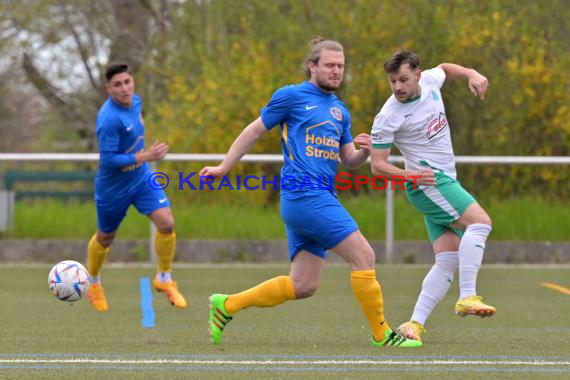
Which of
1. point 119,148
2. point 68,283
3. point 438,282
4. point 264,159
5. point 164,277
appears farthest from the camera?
point 264,159

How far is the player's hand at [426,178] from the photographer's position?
7602 mm

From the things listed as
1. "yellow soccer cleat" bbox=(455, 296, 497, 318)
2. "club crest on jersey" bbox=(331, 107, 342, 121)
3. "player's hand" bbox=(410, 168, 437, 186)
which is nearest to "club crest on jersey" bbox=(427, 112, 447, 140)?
"player's hand" bbox=(410, 168, 437, 186)

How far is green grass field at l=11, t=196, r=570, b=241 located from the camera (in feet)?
50.8

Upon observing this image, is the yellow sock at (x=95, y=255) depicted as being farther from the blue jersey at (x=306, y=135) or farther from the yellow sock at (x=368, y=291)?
the yellow sock at (x=368, y=291)

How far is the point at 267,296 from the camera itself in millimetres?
7516

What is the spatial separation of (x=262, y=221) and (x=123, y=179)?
5661 mm

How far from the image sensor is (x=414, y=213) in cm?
1557

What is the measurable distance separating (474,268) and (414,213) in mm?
8016

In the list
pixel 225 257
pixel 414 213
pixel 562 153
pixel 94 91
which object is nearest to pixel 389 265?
pixel 414 213

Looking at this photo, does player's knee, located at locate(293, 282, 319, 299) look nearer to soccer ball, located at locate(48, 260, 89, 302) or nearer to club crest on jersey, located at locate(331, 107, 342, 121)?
club crest on jersey, located at locate(331, 107, 342, 121)

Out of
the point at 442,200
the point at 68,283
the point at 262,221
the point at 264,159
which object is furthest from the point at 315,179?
the point at 262,221

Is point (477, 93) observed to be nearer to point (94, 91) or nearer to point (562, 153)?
point (562, 153)

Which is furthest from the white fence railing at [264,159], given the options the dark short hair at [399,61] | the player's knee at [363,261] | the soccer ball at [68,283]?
the player's knee at [363,261]

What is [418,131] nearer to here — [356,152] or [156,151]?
[356,152]
